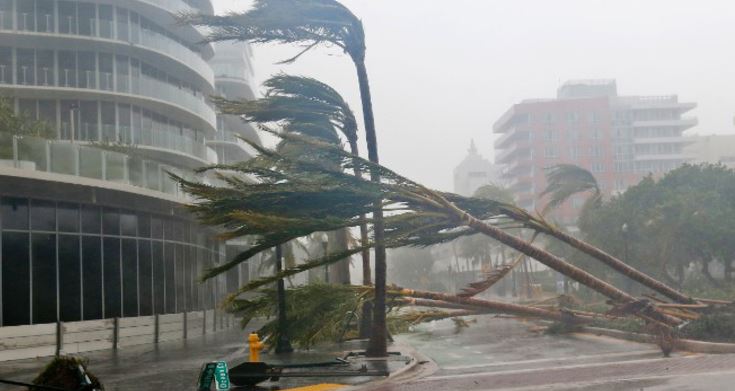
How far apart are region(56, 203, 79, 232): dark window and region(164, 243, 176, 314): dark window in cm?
668

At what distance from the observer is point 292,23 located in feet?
52.7

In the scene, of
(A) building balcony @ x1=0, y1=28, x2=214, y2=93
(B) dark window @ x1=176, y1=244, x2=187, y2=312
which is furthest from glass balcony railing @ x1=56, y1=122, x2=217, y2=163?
(B) dark window @ x1=176, y1=244, x2=187, y2=312

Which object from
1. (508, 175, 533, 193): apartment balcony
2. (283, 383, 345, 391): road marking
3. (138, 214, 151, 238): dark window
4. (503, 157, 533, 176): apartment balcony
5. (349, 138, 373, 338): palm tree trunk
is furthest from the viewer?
(503, 157, 533, 176): apartment balcony

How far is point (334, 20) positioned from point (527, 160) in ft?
334

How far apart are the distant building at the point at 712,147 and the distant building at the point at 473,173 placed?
168 feet

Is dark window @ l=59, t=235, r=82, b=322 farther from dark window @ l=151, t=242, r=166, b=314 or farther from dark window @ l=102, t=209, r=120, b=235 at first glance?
dark window @ l=151, t=242, r=166, b=314

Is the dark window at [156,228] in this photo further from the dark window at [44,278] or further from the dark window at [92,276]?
Result: the dark window at [44,278]

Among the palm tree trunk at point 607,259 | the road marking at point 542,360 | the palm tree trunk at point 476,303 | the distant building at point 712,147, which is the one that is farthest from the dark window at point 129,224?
the distant building at point 712,147

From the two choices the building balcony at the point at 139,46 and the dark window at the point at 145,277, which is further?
the building balcony at the point at 139,46

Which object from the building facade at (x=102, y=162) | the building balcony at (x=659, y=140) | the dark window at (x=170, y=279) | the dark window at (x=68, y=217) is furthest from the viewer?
the building balcony at (x=659, y=140)

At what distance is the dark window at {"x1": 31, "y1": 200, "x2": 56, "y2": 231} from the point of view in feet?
75.8

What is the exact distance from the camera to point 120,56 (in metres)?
41.8

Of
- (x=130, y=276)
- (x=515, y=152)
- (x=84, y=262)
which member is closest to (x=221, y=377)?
(x=84, y=262)

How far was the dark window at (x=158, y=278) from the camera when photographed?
30.0m
